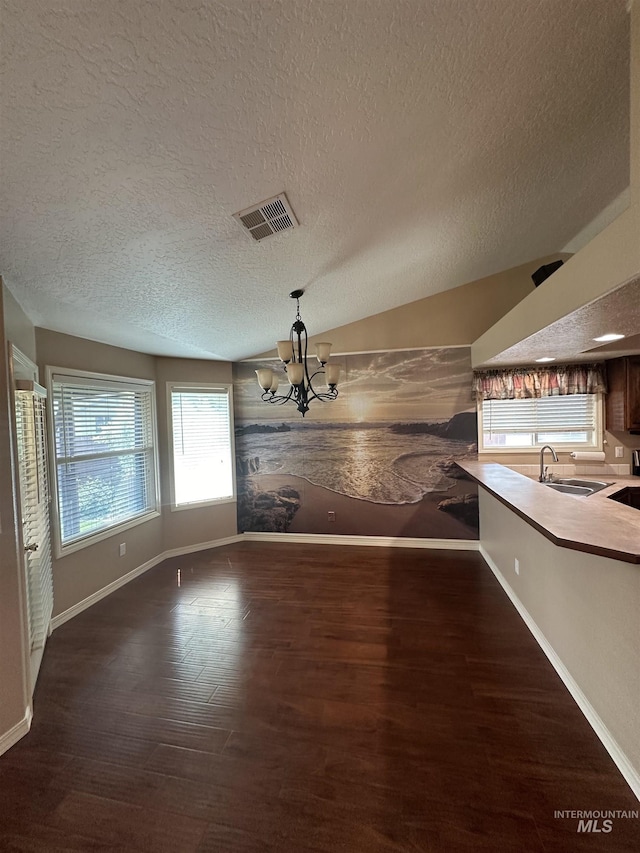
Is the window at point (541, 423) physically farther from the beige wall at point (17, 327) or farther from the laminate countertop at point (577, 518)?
the beige wall at point (17, 327)

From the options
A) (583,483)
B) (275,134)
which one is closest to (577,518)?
(583,483)

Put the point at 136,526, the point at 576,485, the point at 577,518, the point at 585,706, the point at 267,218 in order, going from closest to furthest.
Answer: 1. the point at 577,518
2. the point at 585,706
3. the point at 267,218
4. the point at 576,485
5. the point at 136,526

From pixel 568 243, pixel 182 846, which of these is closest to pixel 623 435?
pixel 568 243

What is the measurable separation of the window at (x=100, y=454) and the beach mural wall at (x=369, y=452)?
120cm

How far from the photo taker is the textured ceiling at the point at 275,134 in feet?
3.51

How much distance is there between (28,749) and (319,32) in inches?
134

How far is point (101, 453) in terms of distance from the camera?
3438 millimetres

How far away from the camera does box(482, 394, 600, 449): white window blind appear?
12.4 ft

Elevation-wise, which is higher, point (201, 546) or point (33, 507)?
point (33, 507)

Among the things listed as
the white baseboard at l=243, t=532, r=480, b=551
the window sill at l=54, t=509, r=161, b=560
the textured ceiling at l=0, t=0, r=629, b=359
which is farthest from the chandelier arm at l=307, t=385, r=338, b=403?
the window sill at l=54, t=509, r=161, b=560

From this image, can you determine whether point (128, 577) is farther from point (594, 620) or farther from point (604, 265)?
point (604, 265)

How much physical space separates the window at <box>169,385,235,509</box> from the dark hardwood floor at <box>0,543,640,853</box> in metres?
1.70

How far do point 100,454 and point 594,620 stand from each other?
4.04 meters

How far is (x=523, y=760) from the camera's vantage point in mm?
1611
